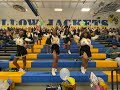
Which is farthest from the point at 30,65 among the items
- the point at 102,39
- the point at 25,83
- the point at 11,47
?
the point at 102,39

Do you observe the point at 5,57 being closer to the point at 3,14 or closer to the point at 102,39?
the point at 102,39

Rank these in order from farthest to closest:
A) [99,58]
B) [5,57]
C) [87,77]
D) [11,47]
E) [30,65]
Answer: [11,47]
[5,57]
[99,58]
[30,65]
[87,77]

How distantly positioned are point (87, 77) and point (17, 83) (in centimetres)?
194

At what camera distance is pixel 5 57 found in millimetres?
9562

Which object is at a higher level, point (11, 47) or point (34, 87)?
point (11, 47)

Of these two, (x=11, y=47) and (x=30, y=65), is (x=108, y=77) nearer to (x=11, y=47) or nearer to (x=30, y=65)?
(x=30, y=65)

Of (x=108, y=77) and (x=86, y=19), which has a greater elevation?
(x=86, y=19)

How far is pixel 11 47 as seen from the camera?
39.1 feet

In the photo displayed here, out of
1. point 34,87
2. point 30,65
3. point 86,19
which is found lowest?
point 34,87

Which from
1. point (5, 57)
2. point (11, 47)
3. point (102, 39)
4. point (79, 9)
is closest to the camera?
point (5, 57)

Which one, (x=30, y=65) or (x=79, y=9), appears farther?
(x=79, y=9)

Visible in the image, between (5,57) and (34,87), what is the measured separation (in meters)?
3.97

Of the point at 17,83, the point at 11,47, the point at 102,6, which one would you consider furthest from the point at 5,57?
the point at 102,6

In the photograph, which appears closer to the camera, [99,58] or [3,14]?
[99,58]
